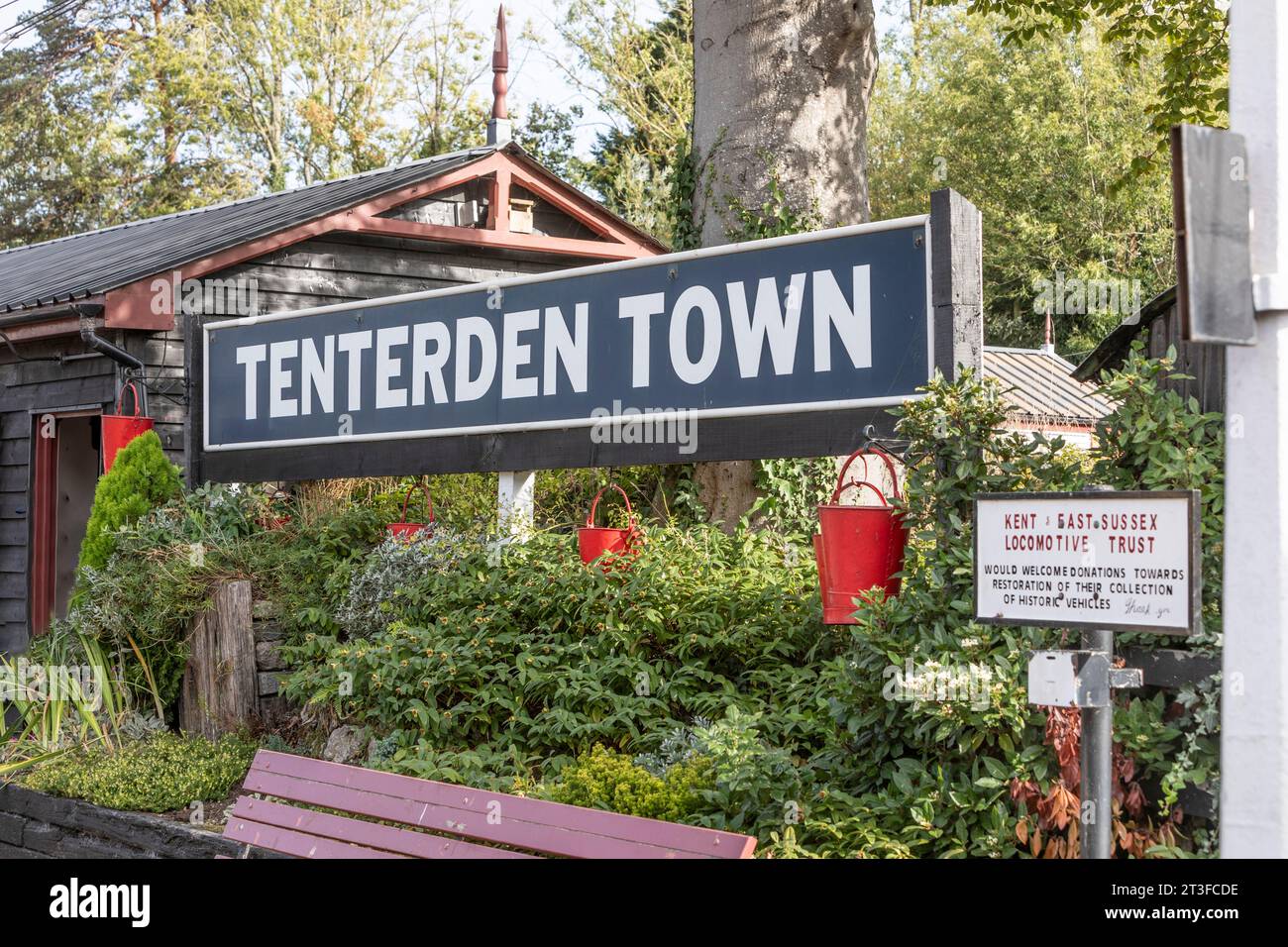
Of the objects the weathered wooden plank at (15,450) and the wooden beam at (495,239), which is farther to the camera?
the weathered wooden plank at (15,450)

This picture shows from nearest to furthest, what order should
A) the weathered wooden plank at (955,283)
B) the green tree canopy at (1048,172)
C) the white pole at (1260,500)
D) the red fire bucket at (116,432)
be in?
the white pole at (1260,500) < the weathered wooden plank at (955,283) < the red fire bucket at (116,432) < the green tree canopy at (1048,172)

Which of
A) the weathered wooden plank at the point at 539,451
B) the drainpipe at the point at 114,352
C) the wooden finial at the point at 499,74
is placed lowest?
the weathered wooden plank at the point at 539,451

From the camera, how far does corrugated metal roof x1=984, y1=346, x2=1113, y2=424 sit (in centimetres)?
2188

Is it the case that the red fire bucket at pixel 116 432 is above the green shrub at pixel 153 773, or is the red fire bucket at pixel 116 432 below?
above

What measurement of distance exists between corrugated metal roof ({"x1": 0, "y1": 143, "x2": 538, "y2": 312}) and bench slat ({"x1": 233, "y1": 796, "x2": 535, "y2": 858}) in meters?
5.86

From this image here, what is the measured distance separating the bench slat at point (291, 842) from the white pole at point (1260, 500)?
301cm

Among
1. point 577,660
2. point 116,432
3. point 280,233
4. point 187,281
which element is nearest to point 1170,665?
point 577,660

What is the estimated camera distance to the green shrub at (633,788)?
4742mm

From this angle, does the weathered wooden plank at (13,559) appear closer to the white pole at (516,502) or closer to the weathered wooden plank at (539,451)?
the weathered wooden plank at (539,451)

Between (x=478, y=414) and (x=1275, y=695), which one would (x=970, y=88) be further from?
(x=1275, y=695)

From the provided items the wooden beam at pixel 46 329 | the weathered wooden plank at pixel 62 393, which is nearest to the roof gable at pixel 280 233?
the wooden beam at pixel 46 329

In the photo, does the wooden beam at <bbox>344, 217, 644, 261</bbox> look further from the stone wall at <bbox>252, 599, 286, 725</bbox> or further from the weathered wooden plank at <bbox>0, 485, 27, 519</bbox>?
the stone wall at <bbox>252, 599, 286, 725</bbox>

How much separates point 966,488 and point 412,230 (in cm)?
797

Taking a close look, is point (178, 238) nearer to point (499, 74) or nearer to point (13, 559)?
point (13, 559)
